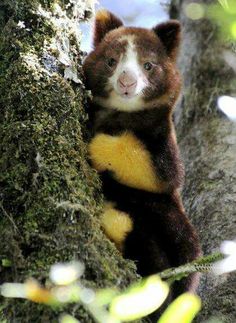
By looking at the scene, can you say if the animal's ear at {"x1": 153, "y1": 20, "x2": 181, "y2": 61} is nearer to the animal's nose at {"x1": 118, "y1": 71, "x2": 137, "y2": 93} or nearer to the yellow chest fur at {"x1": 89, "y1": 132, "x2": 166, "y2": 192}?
the animal's nose at {"x1": 118, "y1": 71, "x2": 137, "y2": 93}

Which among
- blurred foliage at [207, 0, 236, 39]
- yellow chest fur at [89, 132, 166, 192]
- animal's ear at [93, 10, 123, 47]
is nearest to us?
blurred foliage at [207, 0, 236, 39]

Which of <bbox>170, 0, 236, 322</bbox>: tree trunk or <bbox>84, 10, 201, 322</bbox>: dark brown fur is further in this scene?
<bbox>170, 0, 236, 322</bbox>: tree trunk

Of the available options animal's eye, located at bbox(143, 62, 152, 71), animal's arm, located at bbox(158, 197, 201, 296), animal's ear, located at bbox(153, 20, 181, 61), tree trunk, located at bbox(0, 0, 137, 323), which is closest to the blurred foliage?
tree trunk, located at bbox(0, 0, 137, 323)

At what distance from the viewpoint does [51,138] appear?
2.77m

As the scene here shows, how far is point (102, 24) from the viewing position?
405cm

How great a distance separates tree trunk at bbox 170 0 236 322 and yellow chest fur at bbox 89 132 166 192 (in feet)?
2.67

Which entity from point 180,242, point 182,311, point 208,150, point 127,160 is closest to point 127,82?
point 127,160

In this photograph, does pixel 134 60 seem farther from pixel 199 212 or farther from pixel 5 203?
pixel 5 203

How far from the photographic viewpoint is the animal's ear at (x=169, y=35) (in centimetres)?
406

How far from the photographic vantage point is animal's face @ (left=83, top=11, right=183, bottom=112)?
11.9 feet

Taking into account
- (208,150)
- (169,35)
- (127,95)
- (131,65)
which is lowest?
(208,150)

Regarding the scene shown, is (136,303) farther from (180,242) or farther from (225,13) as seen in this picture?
(180,242)

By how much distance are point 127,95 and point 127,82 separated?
0.29 ft

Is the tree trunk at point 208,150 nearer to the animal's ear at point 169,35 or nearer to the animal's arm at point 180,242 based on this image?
the animal's arm at point 180,242
